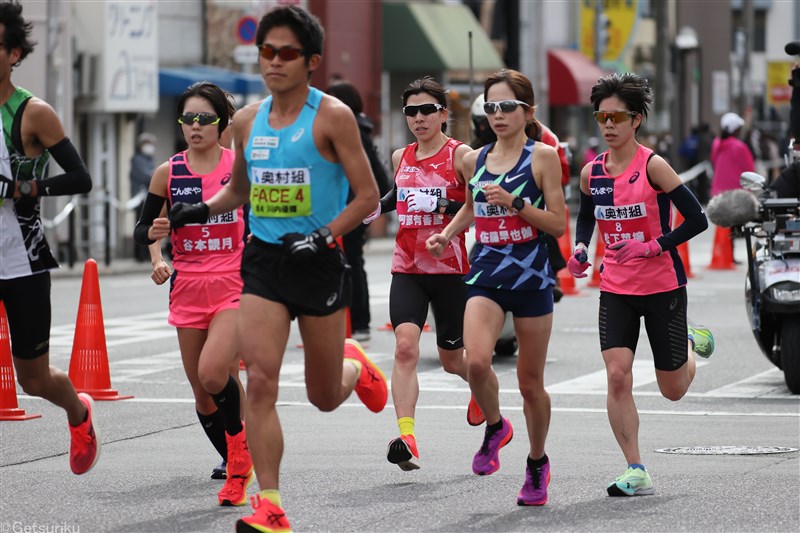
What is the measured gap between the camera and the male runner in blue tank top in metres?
6.93

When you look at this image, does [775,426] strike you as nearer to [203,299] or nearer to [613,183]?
[613,183]

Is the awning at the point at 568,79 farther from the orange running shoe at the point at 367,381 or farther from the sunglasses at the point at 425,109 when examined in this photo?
the orange running shoe at the point at 367,381

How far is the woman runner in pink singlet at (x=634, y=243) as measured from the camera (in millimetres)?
8367

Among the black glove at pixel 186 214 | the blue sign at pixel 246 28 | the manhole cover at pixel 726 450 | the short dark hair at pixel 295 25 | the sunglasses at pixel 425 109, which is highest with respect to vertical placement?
the blue sign at pixel 246 28

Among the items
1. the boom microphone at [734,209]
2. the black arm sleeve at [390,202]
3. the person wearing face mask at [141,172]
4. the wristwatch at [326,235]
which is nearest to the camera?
the wristwatch at [326,235]

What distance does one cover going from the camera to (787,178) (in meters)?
12.4

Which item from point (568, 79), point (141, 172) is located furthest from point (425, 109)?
point (568, 79)

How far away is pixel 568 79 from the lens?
47781 millimetres

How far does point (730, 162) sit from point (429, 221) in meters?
15.8

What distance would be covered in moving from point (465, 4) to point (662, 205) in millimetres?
35517

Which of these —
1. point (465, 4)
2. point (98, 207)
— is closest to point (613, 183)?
point (98, 207)

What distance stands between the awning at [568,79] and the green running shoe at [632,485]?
39462 mm

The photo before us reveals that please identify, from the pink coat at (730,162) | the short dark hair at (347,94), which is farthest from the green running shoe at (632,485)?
the pink coat at (730,162)

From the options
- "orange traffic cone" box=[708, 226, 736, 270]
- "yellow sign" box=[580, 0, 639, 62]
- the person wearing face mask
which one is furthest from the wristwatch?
"yellow sign" box=[580, 0, 639, 62]
